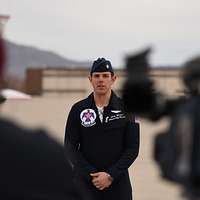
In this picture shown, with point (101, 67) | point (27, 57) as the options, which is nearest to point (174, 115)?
point (27, 57)

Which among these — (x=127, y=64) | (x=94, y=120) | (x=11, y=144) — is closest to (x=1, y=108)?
(x=11, y=144)

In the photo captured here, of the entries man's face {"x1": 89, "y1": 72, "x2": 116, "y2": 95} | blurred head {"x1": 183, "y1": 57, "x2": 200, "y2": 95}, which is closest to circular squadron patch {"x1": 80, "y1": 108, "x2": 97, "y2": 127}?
man's face {"x1": 89, "y1": 72, "x2": 116, "y2": 95}

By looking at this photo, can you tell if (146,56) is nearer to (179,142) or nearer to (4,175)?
(179,142)

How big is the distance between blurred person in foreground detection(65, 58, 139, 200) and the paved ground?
0.08 metres

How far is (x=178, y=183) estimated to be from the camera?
1.38 meters

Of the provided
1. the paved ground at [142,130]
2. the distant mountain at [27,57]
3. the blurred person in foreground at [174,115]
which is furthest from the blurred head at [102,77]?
the blurred person in foreground at [174,115]

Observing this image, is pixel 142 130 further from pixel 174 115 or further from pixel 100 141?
pixel 174 115

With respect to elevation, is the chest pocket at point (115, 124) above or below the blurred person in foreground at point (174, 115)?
below

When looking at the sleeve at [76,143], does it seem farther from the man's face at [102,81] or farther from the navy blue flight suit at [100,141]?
the man's face at [102,81]

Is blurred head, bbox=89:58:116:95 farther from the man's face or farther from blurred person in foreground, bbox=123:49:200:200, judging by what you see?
blurred person in foreground, bbox=123:49:200:200

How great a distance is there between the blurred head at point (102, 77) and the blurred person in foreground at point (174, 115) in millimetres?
1503

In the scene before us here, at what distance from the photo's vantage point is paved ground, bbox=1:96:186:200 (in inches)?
52.3

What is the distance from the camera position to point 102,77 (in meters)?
3.11

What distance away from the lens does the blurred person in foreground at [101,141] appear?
127 inches
